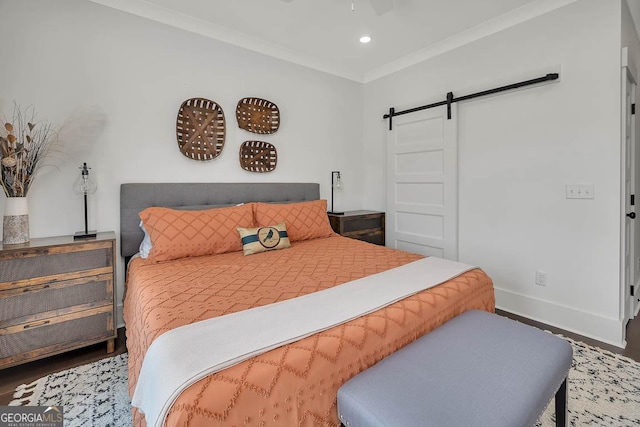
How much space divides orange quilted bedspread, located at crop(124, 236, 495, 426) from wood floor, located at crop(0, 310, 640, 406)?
64cm

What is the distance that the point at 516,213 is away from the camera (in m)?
2.69

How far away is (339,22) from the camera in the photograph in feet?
8.90

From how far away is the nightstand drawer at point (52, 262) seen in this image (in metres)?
1.78

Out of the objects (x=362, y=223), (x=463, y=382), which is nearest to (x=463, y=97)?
(x=362, y=223)

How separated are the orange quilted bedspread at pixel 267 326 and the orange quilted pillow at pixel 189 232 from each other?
0.09 m

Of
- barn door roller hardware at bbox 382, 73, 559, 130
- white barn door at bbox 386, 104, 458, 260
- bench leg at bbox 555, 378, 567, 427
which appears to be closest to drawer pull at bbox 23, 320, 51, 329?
bench leg at bbox 555, 378, 567, 427

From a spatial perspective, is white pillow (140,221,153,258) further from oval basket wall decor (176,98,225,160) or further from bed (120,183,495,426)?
oval basket wall decor (176,98,225,160)

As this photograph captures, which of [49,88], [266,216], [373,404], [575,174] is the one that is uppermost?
[49,88]

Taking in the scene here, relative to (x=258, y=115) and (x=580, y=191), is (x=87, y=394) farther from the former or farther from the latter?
(x=580, y=191)

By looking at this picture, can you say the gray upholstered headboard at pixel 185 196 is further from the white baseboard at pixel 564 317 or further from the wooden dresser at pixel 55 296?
the white baseboard at pixel 564 317

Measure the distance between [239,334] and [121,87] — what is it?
2359mm

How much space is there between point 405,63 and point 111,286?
Answer: 11.8 ft

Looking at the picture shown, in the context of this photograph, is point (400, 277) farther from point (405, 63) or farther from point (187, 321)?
point (405, 63)

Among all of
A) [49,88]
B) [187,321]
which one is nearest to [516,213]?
[187,321]
